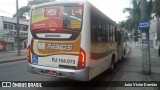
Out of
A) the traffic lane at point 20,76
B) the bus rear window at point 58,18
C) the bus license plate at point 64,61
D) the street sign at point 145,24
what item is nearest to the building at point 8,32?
the traffic lane at point 20,76

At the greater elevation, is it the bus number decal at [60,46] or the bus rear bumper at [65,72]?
the bus number decal at [60,46]

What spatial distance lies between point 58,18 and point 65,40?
0.79m

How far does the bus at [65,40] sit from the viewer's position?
23.1ft

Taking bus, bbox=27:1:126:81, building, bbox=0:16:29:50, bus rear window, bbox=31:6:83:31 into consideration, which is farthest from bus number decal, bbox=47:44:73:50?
building, bbox=0:16:29:50

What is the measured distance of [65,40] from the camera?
23.7ft

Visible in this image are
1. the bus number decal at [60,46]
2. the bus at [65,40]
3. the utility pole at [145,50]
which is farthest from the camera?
the utility pole at [145,50]

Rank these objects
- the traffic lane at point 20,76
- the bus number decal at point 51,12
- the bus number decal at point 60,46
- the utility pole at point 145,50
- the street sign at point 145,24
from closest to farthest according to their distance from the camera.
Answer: the bus number decal at point 60,46, the bus number decal at point 51,12, the traffic lane at point 20,76, the street sign at point 145,24, the utility pole at point 145,50

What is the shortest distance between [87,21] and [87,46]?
0.79 meters

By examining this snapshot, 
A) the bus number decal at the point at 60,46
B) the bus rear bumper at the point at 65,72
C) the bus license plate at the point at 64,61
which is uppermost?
the bus number decal at the point at 60,46

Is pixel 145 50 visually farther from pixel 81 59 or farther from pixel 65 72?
pixel 65 72

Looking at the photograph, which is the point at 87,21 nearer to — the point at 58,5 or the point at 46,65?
the point at 58,5

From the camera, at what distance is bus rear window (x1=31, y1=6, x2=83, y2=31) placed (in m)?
7.21

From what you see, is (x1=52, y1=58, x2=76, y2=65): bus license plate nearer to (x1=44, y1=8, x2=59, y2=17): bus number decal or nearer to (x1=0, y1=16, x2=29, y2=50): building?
(x1=44, y1=8, x2=59, y2=17): bus number decal

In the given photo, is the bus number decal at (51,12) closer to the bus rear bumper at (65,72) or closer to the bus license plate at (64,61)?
the bus license plate at (64,61)
